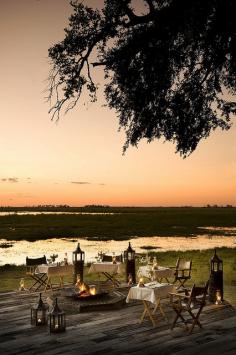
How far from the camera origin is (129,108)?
950cm

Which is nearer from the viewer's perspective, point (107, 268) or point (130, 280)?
point (107, 268)

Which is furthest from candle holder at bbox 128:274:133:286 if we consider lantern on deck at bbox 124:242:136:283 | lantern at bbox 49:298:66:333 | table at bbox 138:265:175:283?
lantern at bbox 49:298:66:333

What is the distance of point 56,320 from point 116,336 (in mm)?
1213

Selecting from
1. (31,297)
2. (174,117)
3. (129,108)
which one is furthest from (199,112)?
(31,297)

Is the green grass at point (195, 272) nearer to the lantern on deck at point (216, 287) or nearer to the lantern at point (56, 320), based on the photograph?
the lantern on deck at point (216, 287)

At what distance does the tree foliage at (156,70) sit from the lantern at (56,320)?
12.2 ft

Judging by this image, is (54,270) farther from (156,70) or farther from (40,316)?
(156,70)

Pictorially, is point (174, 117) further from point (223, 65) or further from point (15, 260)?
point (15, 260)

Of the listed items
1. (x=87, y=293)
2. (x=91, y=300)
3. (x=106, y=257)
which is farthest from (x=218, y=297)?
(x=106, y=257)

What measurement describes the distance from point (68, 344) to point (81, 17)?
6.43 meters

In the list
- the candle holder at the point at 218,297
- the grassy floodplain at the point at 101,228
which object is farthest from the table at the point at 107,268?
the grassy floodplain at the point at 101,228

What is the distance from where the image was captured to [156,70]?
855cm

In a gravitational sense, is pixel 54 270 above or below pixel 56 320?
above

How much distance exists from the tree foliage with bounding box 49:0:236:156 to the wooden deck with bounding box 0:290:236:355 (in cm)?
361
